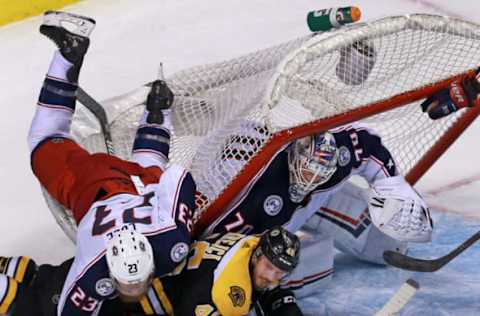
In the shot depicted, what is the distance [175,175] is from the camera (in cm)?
338

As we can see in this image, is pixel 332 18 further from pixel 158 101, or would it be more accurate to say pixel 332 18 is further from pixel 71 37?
pixel 71 37

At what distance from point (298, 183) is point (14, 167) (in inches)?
51.1

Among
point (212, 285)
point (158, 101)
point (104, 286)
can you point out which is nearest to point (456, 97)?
point (212, 285)

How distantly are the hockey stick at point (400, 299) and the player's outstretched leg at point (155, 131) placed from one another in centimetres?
83

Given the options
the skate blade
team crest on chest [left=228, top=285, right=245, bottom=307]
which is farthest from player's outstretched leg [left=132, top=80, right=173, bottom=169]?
team crest on chest [left=228, top=285, right=245, bottom=307]

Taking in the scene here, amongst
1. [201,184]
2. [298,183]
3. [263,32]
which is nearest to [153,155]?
[201,184]

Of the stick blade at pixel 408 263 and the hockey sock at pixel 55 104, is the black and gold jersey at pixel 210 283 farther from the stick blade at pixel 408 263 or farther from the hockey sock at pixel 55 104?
the hockey sock at pixel 55 104

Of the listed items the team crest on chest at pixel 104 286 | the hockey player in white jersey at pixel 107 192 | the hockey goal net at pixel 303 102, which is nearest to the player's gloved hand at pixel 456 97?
the hockey goal net at pixel 303 102

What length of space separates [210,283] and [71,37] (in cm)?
96

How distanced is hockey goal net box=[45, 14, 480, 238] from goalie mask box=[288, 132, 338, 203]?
0.31 feet

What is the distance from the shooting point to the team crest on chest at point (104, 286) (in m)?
3.19

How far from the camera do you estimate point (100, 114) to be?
12.5 ft

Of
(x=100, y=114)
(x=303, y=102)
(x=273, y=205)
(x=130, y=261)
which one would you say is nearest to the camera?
(x=130, y=261)

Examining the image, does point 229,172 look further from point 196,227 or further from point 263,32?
point 263,32
